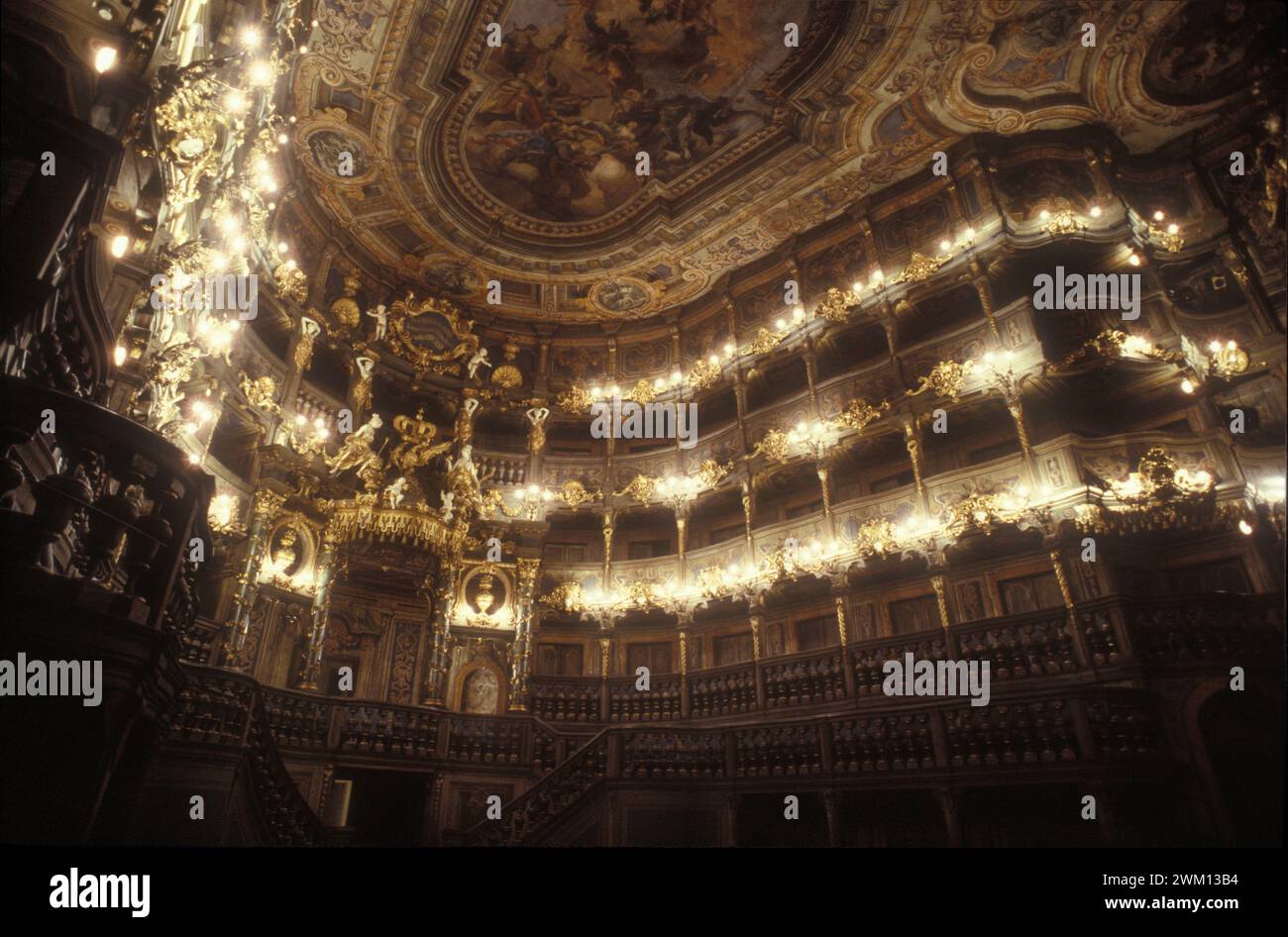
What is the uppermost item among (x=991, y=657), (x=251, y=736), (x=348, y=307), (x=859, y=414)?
(x=348, y=307)

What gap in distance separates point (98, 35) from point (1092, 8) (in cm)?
1799

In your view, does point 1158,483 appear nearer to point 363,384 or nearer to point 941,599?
point 941,599

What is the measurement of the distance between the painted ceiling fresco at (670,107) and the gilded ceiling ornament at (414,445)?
14.9 ft

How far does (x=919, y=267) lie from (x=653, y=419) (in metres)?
8.75

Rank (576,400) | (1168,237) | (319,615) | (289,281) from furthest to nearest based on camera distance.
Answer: (576,400)
(289,281)
(319,615)
(1168,237)

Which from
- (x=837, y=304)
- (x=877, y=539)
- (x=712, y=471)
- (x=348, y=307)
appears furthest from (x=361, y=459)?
(x=837, y=304)

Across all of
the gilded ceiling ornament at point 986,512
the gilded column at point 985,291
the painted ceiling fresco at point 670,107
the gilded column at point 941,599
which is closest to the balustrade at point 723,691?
the gilded column at point 941,599

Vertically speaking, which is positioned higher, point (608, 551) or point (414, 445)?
point (414, 445)

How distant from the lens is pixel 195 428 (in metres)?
12.6

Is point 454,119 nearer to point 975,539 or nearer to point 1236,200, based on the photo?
point 975,539

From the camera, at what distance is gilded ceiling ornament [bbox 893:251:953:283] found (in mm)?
17141

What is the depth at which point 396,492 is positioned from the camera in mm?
17375

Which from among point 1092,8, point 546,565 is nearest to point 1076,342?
point 1092,8

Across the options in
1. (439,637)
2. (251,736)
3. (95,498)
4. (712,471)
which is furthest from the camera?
(712,471)
